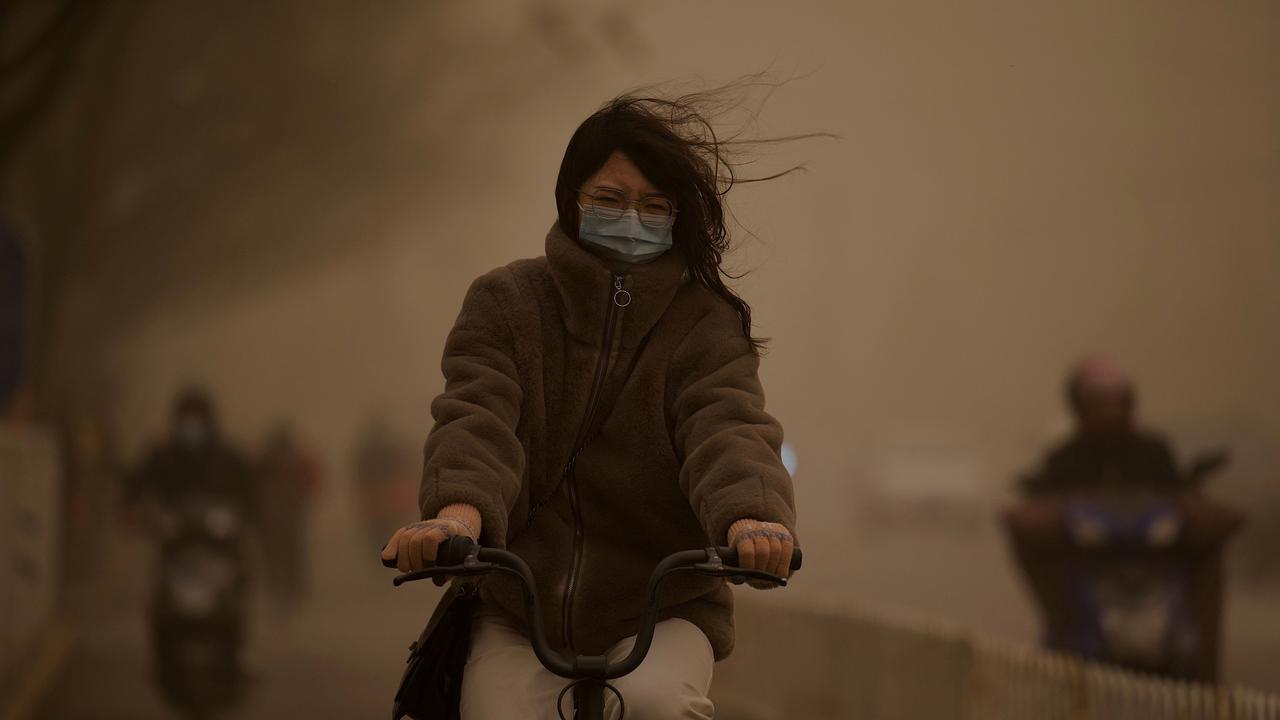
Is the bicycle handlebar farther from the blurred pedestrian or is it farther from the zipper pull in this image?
the blurred pedestrian

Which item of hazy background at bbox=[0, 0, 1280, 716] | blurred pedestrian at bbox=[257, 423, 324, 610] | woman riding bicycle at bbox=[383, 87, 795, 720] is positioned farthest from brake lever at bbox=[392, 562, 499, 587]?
blurred pedestrian at bbox=[257, 423, 324, 610]

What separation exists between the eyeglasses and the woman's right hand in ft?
2.22

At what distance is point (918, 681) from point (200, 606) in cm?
656

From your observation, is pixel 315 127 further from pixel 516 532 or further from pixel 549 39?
pixel 516 532

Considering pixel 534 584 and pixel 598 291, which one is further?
pixel 598 291

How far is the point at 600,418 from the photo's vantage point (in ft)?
9.45

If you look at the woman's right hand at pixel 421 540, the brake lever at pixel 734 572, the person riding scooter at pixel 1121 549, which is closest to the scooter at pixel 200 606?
the person riding scooter at pixel 1121 549

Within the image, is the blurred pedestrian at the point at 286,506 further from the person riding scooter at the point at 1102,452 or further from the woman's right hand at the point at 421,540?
the woman's right hand at the point at 421,540

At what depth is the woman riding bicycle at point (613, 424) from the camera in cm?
264

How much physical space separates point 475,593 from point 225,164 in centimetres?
1340

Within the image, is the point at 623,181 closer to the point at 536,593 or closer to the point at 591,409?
the point at 591,409

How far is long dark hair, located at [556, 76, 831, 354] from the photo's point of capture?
2982 millimetres

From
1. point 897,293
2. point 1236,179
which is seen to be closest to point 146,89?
point 897,293

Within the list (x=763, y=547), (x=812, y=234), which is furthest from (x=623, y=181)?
(x=812, y=234)
